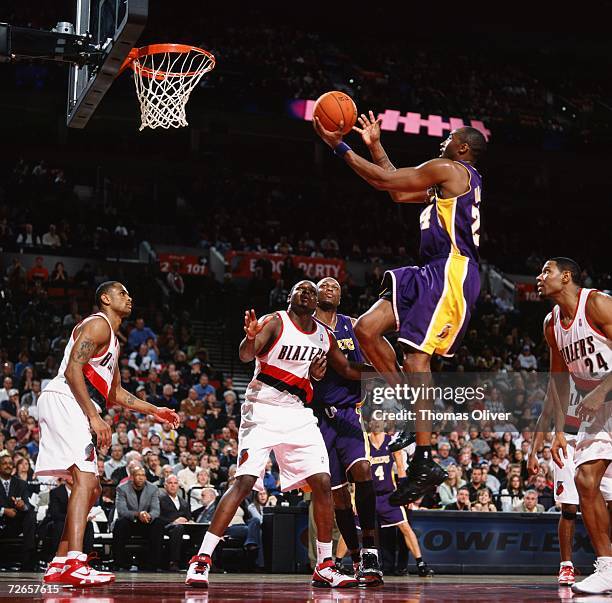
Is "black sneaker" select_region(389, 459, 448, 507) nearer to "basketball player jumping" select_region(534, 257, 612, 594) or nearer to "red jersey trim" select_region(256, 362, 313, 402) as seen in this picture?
"basketball player jumping" select_region(534, 257, 612, 594)

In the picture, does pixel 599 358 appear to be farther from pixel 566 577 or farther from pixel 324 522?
pixel 566 577

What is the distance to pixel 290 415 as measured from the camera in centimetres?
668

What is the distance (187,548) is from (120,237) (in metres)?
12.0

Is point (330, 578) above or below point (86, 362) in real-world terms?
below

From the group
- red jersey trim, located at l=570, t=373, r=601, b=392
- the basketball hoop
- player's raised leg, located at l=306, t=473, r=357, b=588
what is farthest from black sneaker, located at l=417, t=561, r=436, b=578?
the basketball hoop

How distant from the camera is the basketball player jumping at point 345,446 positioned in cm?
736

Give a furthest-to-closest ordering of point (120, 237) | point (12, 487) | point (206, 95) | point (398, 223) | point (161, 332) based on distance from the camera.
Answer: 1. point (398, 223)
2. point (206, 95)
3. point (120, 237)
4. point (161, 332)
5. point (12, 487)

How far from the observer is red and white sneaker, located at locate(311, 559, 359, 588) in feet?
21.8

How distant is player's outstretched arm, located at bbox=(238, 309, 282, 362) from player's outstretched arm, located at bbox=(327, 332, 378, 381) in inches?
22.1

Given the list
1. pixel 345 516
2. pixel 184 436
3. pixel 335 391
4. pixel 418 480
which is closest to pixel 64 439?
pixel 335 391

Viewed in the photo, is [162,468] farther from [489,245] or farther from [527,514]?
[489,245]

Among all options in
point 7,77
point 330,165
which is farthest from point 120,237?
point 330,165

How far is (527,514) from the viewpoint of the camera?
11203 millimetres

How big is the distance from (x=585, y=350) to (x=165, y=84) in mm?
4495
